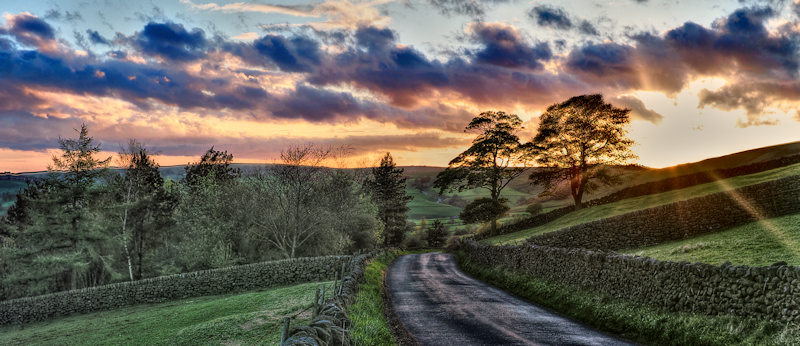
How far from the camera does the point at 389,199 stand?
73.1 metres

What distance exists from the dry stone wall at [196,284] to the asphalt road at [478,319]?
1266 cm

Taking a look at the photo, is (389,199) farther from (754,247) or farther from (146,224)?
(754,247)

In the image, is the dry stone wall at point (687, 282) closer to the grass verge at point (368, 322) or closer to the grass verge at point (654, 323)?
the grass verge at point (654, 323)

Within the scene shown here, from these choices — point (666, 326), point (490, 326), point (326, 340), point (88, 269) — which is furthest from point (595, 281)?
point (88, 269)

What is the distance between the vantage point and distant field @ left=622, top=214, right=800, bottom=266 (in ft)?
51.9

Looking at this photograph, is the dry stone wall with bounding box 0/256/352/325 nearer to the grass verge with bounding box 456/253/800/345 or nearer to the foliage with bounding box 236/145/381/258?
the foliage with bounding box 236/145/381/258

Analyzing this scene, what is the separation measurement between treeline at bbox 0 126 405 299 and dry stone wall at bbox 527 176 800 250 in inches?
1077

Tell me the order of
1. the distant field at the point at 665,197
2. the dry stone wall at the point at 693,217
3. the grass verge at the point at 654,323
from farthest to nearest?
the distant field at the point at 665,197, the dry stone wall at the point at 693,217, the grass verge at the point at 654,323

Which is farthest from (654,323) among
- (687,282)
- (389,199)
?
(389,199)

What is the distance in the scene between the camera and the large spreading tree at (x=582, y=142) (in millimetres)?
48750

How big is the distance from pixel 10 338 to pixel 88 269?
763 inches

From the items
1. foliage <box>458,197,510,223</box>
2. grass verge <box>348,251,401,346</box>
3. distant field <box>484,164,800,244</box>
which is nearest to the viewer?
grass verge <box>348,251,401,346</box>

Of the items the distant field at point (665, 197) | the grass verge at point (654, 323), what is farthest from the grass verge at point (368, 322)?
the distant field at point (665, 197)

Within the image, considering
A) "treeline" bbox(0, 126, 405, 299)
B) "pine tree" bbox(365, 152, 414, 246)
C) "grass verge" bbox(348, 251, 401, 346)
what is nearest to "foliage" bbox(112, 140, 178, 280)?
"treeline" bbox(0, 126, 405, 299)
